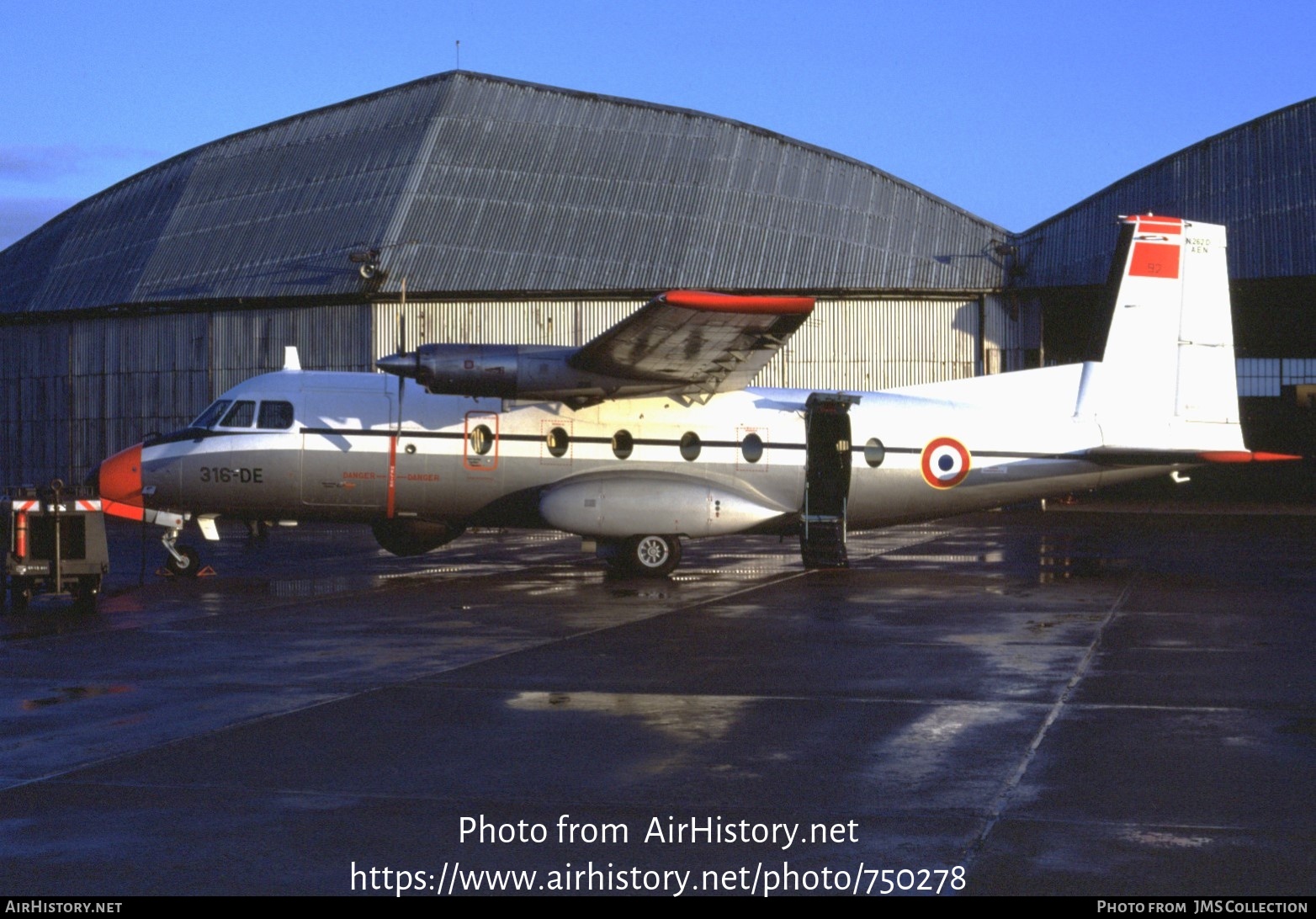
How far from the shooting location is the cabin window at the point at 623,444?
20.8 meters

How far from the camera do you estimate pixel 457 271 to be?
44250mm

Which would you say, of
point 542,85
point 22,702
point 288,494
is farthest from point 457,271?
point 22,702

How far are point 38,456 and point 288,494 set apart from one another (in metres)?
31.9

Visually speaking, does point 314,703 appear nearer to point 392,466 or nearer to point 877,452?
point 392,466

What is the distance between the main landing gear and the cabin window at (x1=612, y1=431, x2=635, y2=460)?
1372mm

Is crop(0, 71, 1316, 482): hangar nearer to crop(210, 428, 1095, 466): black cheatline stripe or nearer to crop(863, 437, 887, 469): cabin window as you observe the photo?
crop(210, 428, 1095, 466): black cheatline stripe

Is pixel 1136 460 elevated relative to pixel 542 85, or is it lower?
lower

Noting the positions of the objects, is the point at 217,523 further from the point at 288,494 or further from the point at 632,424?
the point at 632,424

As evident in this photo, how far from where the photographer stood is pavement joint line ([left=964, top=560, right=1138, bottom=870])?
256 inches

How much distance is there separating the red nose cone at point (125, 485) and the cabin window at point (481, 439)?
529 cm

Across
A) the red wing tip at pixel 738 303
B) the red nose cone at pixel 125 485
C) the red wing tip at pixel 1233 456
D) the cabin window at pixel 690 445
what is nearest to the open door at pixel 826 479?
the cabin window at pixel 690 445

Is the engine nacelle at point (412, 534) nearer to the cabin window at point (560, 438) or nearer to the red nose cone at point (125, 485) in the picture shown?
the cabin window at point (560, 438)

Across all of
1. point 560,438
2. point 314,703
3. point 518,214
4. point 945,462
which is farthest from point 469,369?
point 518,214

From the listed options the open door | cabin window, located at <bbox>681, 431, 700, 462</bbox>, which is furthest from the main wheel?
the open door
